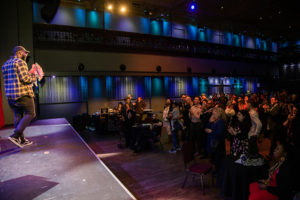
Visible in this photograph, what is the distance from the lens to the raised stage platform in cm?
162

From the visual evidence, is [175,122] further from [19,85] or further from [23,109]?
[19,85]

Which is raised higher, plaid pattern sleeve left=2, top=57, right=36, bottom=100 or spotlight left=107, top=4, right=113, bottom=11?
spotlight left=107, top=4, right=113, bottom=11

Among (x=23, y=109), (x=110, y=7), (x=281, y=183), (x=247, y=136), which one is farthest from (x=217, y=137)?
(x=110, y=7)

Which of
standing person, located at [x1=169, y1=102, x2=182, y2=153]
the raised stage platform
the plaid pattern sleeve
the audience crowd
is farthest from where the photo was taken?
standing person, located at [x1=169, y1=102, x2=182, y2=153]

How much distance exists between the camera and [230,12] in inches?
518

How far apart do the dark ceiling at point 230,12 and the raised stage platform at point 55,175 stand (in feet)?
36.6

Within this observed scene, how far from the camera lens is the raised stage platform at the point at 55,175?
63.7 inches

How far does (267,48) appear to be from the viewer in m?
20.7

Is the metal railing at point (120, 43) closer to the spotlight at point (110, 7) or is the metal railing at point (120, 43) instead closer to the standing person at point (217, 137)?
the spotlight at point (110, 7)

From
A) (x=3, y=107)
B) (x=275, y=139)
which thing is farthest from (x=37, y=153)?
(x=275, y=139)

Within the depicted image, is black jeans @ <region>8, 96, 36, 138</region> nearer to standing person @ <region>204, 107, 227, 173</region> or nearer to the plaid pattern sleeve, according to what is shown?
the plaid pattern sleeve

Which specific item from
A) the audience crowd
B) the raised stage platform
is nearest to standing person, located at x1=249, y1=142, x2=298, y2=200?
the audience crowd

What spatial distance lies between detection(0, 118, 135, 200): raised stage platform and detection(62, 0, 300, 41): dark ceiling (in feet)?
36.6

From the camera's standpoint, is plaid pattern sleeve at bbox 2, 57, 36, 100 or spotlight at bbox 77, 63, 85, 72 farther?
spotlight at bbox 77, 63, 85, 72
